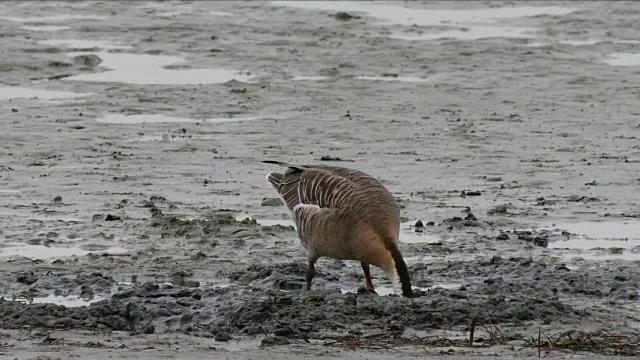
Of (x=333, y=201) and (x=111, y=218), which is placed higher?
(x=333, y=201)

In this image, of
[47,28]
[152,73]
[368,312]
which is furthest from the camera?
[47,28]

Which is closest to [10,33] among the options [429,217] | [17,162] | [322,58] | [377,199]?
[322,58]

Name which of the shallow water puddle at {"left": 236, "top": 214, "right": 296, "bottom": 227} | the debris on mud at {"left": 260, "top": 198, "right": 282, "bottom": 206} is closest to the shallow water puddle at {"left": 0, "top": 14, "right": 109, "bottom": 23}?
the debris on mud at {"left": 260, "top": 198, "right": 282, "bottom": 206}

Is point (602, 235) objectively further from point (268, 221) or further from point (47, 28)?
point (47, 28)

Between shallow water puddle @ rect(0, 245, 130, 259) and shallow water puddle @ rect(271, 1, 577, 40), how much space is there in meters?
10.3

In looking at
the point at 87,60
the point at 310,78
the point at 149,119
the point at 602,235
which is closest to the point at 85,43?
the point at 87,60

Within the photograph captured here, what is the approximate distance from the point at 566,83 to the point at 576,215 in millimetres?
5837

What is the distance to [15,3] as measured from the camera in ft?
76.8

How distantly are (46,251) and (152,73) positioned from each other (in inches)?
302

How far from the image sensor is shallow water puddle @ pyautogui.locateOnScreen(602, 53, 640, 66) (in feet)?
64.0

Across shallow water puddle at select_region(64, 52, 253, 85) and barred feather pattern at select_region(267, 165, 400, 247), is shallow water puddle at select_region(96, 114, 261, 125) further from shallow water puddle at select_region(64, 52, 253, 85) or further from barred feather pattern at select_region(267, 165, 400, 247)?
barred feather pattern at select_region(267, 165, 400, 247)

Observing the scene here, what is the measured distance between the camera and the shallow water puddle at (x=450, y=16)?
21609 mm

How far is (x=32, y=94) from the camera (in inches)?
695

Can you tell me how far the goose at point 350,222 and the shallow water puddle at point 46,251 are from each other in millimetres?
1545
